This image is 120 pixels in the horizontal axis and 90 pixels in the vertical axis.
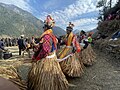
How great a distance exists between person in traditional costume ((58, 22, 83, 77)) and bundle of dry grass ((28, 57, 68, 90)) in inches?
74.3

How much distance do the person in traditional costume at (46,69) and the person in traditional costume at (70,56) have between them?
1866mm

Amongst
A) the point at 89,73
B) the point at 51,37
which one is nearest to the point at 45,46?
the point at 51,37

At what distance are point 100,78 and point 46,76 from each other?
306cm

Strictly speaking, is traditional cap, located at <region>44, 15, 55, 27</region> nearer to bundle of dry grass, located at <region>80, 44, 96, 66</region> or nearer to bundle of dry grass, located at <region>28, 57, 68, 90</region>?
bundle of dry grass, located at <region>28, 57, 68, 90</region>

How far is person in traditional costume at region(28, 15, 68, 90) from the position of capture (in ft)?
18.7

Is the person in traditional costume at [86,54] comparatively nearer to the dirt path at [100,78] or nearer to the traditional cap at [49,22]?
the dirt path at [100,78]

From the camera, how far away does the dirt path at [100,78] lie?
7.41 metres

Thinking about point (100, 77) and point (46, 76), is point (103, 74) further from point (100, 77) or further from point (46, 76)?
point (46, 76)

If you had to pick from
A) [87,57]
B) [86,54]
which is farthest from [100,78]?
[86,54]

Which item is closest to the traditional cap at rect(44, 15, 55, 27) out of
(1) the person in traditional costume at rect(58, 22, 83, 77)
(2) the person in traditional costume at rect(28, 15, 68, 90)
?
(2) the person in traditional costume at rect(28, 15, 68, 90)

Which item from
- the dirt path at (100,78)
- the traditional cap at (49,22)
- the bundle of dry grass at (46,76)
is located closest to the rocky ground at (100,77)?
the dirt path at (100,78)

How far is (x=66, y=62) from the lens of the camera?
7.99m

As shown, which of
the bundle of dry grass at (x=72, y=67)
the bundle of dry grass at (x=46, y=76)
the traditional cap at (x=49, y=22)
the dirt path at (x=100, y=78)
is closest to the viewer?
the bundle of dry grass at (x=46, y=76)

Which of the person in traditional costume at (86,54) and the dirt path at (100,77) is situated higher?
the person in traditional costume at (86,54)
